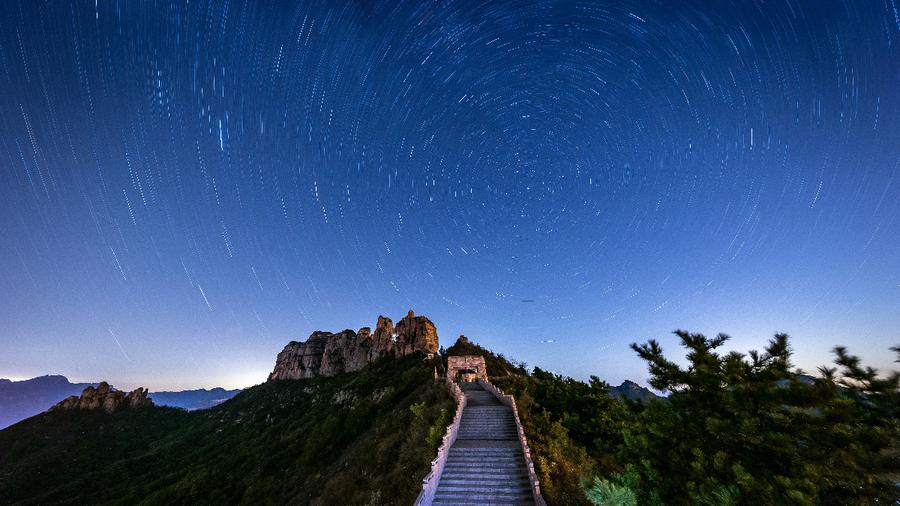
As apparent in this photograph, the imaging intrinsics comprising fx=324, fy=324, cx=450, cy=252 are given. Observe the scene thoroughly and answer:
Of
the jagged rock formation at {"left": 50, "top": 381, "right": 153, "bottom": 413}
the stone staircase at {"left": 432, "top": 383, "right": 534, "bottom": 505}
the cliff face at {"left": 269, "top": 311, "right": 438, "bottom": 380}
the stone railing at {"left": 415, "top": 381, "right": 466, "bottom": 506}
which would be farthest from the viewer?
the jagged rock formation at {"left": 50, "top": 381, "right": 153, "bottom": 413}

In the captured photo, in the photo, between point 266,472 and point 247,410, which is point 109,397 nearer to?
point 247,410

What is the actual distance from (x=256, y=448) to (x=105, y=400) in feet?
305

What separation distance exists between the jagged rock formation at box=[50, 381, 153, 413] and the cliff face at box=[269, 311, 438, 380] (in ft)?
144

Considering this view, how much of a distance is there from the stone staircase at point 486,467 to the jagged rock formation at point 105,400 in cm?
14175

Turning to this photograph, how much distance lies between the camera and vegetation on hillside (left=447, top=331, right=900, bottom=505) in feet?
27.9

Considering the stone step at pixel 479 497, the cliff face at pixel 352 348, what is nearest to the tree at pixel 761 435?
the stone step at pixel 479 497

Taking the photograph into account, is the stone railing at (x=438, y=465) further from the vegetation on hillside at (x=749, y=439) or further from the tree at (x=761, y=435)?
the tree at (x=761, y=435)

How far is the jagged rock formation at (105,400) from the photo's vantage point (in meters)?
101

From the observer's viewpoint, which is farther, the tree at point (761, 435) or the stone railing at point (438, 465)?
the stone railing at point (438, 465)

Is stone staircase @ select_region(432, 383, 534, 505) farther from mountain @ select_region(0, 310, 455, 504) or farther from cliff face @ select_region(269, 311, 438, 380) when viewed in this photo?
cliff face @ select_region(269, 311, 438, 380)

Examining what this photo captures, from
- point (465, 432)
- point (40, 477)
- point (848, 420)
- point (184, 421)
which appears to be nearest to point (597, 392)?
point (465, 432)

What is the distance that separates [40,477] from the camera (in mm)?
65938

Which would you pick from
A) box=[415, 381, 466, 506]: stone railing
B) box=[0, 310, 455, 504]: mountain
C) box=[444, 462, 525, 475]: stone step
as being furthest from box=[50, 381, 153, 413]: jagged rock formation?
box=[444, 462, 525, 475]: stone step

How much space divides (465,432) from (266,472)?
131ft
